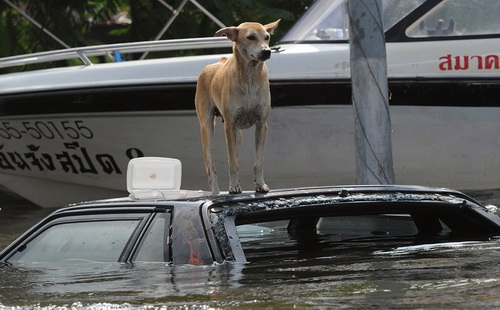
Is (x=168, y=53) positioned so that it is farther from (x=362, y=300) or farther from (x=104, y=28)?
(x=362, y=300)

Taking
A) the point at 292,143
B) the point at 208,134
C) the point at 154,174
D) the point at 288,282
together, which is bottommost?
the point at 288,282

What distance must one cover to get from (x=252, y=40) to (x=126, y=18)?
11.9m

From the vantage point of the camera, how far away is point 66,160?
12812mm

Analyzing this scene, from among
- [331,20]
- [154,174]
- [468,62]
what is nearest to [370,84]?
[468,62]

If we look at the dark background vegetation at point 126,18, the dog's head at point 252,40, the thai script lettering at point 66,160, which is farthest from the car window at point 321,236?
the dark background vegetation at point 126,18

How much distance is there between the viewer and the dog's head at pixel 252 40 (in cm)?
718

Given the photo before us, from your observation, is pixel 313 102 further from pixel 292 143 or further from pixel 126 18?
pixel 126 18

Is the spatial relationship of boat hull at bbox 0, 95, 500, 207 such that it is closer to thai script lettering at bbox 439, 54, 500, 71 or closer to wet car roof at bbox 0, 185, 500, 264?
thai script lettering at bbox 439, 54, 500, 71

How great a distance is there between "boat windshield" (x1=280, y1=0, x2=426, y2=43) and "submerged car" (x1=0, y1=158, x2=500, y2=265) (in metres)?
4.69

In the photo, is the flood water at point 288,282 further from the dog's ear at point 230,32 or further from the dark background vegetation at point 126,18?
the dark background vegetation at point 126,18

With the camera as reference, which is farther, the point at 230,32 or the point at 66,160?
the point at 66,160

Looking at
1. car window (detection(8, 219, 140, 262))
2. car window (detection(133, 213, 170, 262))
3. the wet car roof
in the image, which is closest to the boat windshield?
the wet car roof

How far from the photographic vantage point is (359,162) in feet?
30.1

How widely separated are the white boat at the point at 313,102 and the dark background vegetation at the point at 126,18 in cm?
476
